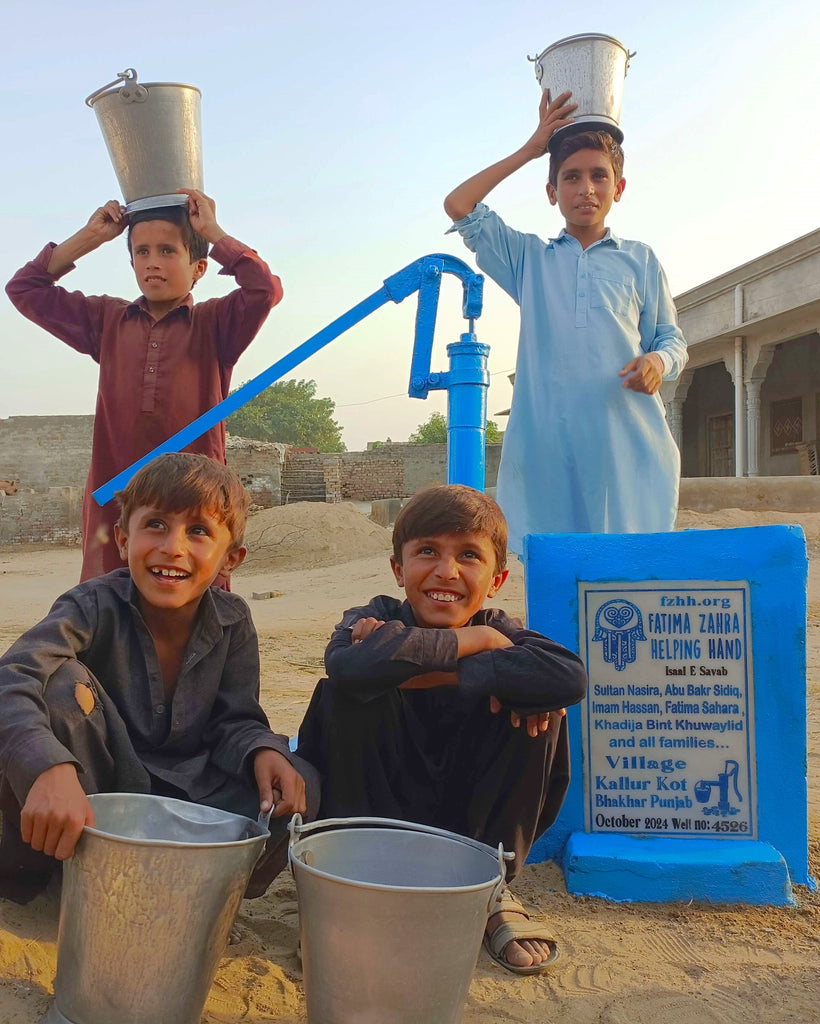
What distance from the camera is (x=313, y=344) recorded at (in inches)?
120

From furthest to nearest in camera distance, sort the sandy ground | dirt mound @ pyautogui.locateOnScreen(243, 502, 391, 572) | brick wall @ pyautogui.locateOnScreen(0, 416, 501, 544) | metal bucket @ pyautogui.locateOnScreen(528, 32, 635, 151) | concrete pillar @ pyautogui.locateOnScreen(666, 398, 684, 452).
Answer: brick wall @ pyautogui.locateOnScreen(0, 416, 501, 544), concrete pillar @ pyautogui.locateOnScreen(666, 398, 684, 452), dirt mound @ pyautogui.locateOnScreen(243, 502, 391, 572), metal bucket @ pyautogui.locateOnScreen(528, 32, 635, 151), the sandy ground

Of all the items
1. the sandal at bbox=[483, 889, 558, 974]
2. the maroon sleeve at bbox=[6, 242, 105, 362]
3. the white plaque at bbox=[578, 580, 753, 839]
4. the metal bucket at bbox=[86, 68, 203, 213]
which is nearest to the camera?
the sandal at bbox=[483, 889, 558, 974]

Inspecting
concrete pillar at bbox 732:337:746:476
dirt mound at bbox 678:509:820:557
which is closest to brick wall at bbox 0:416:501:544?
concrete pillar at bbox 732:337:746:476

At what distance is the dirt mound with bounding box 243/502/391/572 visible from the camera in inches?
405

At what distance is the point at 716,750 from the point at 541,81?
198 centimetres

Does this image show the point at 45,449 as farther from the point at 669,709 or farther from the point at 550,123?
the point at 669,709

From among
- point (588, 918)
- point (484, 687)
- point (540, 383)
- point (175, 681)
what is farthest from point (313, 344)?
point (588, 918)

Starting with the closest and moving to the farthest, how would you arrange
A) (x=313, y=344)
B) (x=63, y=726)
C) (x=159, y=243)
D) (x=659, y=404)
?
1. (x=63, y=726)
2. (x=659, y=404)
3. (x=159, y=243)
4. (x=313, y=344)

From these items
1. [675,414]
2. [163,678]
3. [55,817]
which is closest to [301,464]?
[675,414]

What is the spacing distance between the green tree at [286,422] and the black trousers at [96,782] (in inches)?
1779

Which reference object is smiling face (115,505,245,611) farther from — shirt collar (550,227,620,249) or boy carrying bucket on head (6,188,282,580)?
shirt collar (550,227,620,249)

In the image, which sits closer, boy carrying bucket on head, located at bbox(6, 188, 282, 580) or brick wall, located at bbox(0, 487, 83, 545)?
boy carrying bucket on head, located at bbox(6, 188, 282, 580)

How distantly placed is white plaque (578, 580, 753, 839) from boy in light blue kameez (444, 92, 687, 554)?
50cm

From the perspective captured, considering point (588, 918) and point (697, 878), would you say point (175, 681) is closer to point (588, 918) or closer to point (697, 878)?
point (588, 918)
